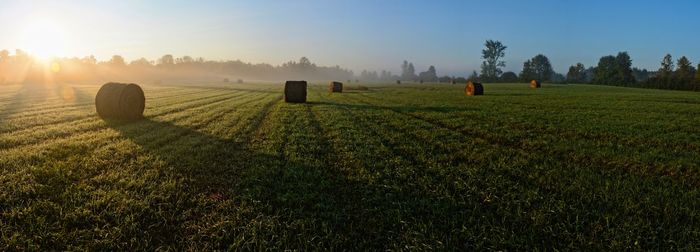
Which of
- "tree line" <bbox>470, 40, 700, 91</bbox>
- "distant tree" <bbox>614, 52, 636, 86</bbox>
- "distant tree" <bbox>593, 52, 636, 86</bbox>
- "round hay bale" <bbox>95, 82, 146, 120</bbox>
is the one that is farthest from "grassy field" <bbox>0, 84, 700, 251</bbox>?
"distant tree" <bbox>593, 52, 636, 86</bbox>

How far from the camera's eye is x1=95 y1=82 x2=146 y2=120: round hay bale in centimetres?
1480

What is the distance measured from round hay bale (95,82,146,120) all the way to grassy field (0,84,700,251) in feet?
12.5

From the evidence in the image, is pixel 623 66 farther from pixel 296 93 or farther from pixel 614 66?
pixel 296 93

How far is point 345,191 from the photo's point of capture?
5.89m

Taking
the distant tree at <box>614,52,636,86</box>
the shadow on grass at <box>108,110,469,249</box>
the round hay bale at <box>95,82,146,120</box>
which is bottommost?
the shadow on grass at <box>108,110,469,249</box>

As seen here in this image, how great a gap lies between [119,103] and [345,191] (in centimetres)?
1305

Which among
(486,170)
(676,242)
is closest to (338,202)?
(486,170)

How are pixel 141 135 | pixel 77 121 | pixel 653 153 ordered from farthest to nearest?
pixel 77 121 → pixel 141 135 → pixel 653 153

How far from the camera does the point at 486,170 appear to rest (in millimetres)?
7223

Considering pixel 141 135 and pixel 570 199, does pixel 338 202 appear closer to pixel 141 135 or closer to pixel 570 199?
pixel 570 199

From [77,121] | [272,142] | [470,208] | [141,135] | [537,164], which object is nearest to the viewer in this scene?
[470,208]

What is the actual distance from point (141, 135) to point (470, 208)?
387 inches

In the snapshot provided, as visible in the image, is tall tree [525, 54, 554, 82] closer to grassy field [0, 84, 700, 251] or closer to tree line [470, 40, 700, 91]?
tree line [470, 40, 700, 91]

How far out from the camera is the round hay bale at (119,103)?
14797 millimetres
